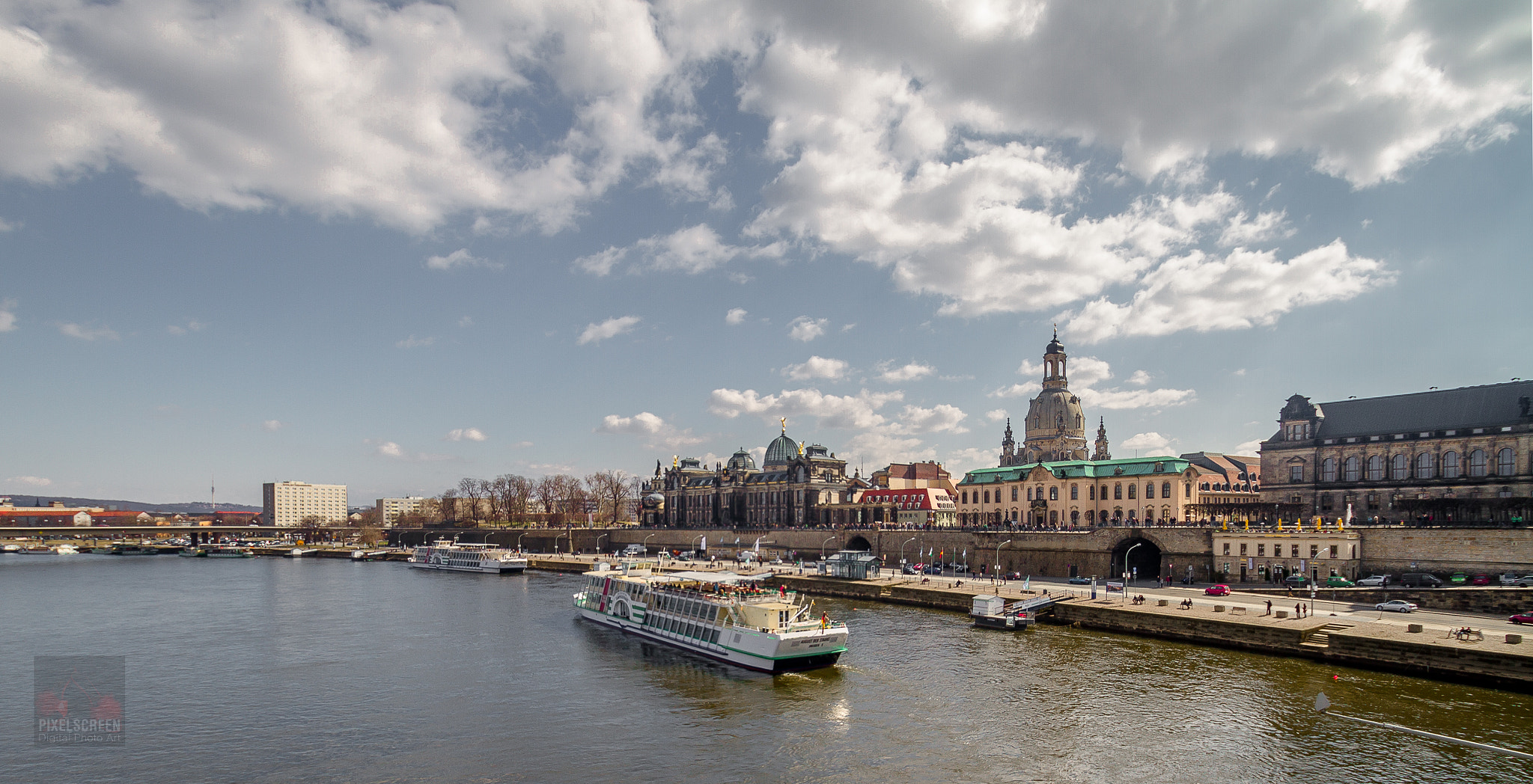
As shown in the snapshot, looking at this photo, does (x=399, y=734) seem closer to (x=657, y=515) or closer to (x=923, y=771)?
(x=923, y=771)

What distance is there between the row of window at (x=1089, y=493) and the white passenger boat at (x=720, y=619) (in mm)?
51980

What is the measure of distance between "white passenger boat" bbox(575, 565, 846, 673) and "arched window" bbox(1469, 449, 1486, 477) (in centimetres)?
6620

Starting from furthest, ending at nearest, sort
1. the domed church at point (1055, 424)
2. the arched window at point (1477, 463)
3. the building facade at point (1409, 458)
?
the domed church at point (1055, 424) < the arched window at point (1477, 463) < the building facade at point (1409, 458)

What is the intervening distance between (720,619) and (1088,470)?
217 ft

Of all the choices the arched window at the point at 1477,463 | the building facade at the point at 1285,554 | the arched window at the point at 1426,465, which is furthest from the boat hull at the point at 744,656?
the arched window at the point at 1426,465

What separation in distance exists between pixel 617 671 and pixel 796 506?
11181 centimetres

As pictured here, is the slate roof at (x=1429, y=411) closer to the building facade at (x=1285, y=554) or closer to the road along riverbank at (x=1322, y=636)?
the building facade at (x=1285, y=554)

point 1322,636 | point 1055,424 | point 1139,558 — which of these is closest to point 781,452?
point 1055,424

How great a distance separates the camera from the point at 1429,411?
81812 mm

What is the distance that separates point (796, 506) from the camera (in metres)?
158

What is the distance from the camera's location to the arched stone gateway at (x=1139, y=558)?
81.0 meters

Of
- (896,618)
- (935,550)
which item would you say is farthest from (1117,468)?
(896,618)

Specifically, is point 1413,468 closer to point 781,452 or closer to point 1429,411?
point 1429,411

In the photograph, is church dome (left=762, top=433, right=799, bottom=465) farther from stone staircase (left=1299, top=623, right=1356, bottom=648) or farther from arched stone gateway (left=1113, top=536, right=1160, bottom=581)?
stone staircase (left=1299, top=623, right=1356, bottom=648)
